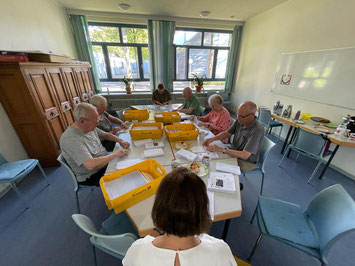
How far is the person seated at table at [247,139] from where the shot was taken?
5.26ft

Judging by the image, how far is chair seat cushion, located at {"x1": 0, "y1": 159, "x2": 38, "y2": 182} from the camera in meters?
1.70

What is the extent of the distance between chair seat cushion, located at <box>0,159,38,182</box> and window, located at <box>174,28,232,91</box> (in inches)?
188

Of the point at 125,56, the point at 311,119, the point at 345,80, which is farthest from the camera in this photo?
the point at 125,56

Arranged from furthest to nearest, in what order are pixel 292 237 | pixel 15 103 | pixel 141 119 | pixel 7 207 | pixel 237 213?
1. pixel 141 119
2. pixel 15 103
3. pixel 7 207
4. pixel 292 237
5. pixel 237 213

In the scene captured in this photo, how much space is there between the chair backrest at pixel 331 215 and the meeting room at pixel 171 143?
10 millimetres

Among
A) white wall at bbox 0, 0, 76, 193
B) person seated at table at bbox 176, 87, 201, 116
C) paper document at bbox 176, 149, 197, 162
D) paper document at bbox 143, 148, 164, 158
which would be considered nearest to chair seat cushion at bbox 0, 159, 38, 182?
white wall at bbox 0, 0, 76, 193

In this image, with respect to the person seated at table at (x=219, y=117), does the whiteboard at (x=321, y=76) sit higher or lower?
higher

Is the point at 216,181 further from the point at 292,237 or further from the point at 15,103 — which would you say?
the point at 15,103

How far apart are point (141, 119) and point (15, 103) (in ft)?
5.90

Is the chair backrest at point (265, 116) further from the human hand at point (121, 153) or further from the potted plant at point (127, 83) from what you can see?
the potted plant at point (127, 83)

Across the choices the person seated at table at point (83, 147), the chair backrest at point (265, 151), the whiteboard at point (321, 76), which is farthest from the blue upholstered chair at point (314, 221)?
the whiteboard at point (321, 76)

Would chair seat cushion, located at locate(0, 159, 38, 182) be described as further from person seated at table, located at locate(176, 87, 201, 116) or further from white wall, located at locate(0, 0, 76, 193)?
person seated at table, located at locate(176, 87, 201, 116)

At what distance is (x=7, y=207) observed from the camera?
1888 mm

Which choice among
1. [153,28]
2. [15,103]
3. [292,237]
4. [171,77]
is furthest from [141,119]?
[153,28]
